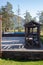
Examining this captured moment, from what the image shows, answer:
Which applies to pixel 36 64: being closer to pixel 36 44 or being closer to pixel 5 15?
pixel 36 44

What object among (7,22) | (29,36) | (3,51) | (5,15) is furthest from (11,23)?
(3,51)

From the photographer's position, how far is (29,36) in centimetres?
1011

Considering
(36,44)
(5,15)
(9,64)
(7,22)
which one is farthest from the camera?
(7,22)

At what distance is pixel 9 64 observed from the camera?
634 cm

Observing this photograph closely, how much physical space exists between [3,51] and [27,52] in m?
1.18

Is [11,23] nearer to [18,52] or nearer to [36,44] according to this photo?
[36,44]

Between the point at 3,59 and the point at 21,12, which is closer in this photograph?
the point at 3,59

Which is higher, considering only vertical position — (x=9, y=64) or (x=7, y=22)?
(x=7, y=22)

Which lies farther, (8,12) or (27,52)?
(8,12)

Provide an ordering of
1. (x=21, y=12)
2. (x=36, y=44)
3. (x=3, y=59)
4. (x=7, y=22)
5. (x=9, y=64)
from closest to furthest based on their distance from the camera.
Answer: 1. (x=9, y=64)
2. (x=3, y=59)
3. (x=36, y=44)
4. (x=7, y=22)
5. (x=21, y=12)

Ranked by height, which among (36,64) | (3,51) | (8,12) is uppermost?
(8,12)

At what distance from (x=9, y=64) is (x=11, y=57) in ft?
3.55

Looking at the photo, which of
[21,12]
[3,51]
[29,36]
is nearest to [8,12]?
[21,12]

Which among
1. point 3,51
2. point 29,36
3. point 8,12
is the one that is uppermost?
point 8,12
